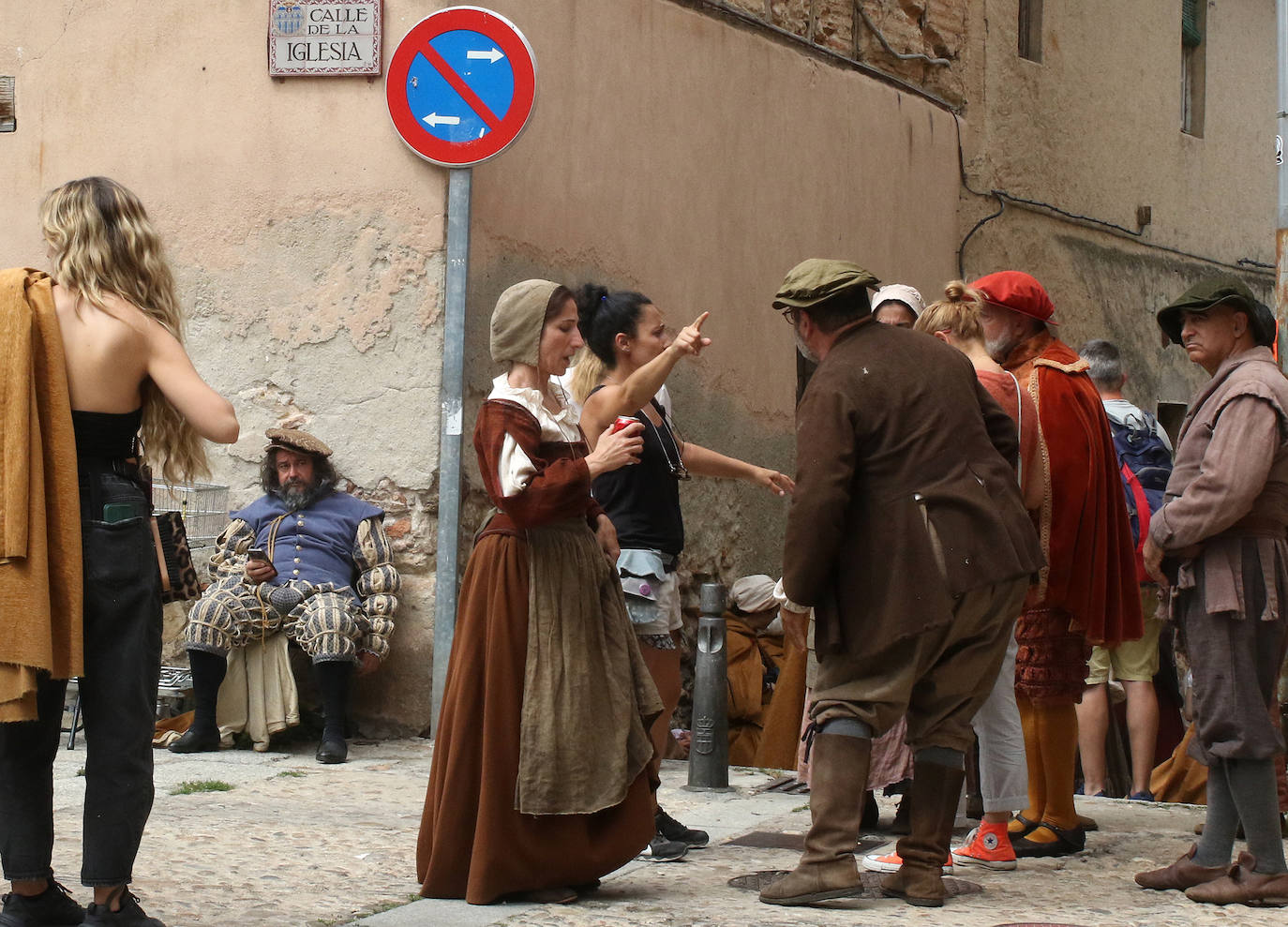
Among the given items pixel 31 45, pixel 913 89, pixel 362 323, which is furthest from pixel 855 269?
pixel 913 89

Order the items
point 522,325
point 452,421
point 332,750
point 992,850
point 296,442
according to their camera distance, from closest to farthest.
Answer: point 522,325, point 992,850, point 452,421, point 332,750, point 296,442

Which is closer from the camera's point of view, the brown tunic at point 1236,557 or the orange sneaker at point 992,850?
the brown tunic at point 1236,557

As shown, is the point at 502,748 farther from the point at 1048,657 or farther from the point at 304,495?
the point at 304,495

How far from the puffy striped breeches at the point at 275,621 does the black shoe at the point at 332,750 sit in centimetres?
34

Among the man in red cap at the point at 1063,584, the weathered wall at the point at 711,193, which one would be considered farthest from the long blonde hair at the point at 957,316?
the weathered wall at the point at 711,193

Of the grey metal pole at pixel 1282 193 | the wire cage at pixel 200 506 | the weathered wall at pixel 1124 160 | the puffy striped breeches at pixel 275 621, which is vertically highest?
the weathered wall at pixel 1124 160

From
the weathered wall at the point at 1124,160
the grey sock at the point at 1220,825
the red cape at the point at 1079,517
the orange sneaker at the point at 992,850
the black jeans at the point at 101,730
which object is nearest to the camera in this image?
the black jeans at the point at 101,730

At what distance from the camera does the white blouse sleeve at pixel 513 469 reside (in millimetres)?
4332

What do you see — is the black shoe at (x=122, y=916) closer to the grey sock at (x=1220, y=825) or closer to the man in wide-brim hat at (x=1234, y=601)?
the man in wide-brim hat at (x=1234, y=601)

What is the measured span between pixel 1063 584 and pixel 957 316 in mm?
923

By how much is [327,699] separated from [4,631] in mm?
3524

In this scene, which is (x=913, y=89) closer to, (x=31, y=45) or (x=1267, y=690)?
(x=31, y=45)

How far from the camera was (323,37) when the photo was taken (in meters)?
7.51

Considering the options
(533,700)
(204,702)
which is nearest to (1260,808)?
(533,700)
